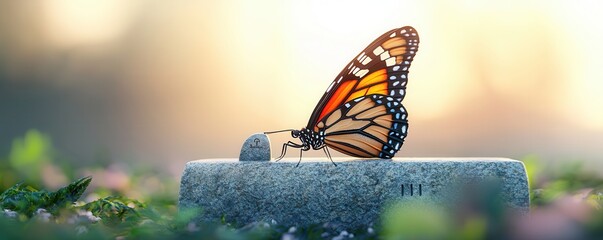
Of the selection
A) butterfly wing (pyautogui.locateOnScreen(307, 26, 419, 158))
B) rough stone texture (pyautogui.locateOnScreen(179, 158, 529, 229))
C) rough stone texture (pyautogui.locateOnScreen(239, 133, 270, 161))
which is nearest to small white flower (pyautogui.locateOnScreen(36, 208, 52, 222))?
rough stone texture (pyautogui.locateOnScreen(179, 158, 529, 229))

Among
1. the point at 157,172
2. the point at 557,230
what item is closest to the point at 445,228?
the point at 557,230

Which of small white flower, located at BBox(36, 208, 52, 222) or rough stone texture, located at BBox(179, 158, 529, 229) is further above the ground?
Answer: small white flower, located at BBox(36, 208, 52, 222)

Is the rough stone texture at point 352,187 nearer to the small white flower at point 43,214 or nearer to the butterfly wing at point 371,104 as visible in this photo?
the butterfly wing at point 371,104

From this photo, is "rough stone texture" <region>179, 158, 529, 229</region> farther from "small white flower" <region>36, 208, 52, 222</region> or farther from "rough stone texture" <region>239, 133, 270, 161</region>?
"small white flower" <region>36, 208, 52, 222</region>

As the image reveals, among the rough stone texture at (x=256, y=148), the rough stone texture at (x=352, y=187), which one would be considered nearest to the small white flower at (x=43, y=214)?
the rough stone texture at (x=352, y=187)

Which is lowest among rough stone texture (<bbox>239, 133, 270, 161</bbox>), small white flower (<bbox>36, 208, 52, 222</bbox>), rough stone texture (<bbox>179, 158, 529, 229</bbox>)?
rough stone texture (<bbox>179, 158, 529, 229</bbox>)

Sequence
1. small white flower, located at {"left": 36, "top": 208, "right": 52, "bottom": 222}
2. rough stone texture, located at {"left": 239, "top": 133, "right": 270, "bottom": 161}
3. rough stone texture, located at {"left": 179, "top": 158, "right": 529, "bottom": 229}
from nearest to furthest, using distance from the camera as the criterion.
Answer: small white flower, located at {"left": 36, "top": 208, "right": 52, "bottom": 222} < rough stone texture, located at {"left": 179, "top": 158, "right": 529, "bottom": 229} < rough stone texture, located at {"left": 239, "top": 133, "right": 270, "bottom": 161}

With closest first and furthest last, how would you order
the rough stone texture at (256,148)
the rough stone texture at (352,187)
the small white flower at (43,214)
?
1. the small white flower at (43,214)
2. the rough stone texture at (352,187)
3. the rough stone texture at (256,148)
